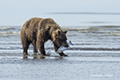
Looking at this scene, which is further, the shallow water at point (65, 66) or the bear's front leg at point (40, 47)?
the bear's front leg at point (40, 47)

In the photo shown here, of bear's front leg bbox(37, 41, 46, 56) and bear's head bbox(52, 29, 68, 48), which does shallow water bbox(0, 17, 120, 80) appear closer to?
bear's head bbox(52, 29, 68, 48)

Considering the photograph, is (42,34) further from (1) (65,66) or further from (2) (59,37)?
(1) (65,66)

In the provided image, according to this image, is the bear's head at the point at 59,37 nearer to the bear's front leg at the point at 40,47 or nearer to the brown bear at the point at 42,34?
the brown bear at the point at 42,34

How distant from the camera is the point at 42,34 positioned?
43.5ft

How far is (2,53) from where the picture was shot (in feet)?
46.1

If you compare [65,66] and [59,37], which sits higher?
[59,37]

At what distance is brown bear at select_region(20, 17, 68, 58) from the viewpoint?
43.2 feet

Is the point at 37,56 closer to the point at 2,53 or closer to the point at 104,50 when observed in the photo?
the point at 2,53

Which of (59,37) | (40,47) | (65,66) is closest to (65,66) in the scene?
(65,66)

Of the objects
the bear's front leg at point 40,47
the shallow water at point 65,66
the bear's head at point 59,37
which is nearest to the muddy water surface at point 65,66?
the shallow water at point 65,66

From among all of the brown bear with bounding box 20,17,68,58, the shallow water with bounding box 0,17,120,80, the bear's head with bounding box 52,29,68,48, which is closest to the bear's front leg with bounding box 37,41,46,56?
the brown bear with bounding box 20,17,68,58

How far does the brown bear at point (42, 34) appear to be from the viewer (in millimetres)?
13172

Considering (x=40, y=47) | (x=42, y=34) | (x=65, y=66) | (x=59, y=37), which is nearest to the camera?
(x=65, y=66)

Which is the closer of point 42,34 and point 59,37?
point 59,37
